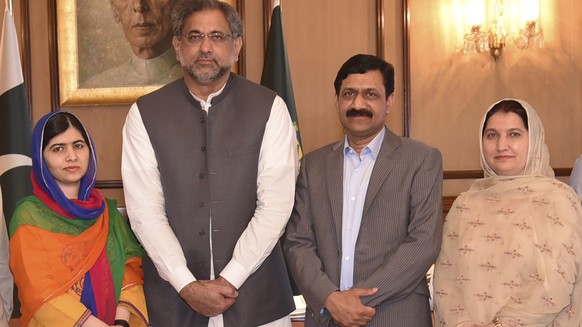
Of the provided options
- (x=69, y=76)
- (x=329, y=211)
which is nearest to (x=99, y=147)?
(x=69, y=76)

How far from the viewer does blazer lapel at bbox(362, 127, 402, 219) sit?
96.3 inches

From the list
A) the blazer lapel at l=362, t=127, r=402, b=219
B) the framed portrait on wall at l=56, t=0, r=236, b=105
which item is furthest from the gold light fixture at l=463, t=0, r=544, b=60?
the blazer lapel at l=362, t=127, r=402, b=219

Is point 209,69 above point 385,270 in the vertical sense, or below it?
above

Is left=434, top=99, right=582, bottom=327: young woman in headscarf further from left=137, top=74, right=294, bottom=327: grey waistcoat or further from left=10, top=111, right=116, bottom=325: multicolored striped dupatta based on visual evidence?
left=10, top=111, right=116, bottom=325: multicolored striped dupatta

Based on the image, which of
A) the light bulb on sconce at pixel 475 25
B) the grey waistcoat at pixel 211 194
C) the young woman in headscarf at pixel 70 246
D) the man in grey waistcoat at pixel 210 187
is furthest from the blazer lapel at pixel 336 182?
the light bulb on sconce at pixel 475 25

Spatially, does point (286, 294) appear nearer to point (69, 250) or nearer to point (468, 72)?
point (69, 250)

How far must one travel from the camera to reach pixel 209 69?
2.50 m

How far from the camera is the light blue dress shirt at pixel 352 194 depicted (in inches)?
96.3

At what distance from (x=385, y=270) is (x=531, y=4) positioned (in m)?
3.36

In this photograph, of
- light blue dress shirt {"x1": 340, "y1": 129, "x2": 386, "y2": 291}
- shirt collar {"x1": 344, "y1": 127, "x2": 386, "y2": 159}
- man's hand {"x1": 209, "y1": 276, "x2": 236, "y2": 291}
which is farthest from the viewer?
shirt collar {"x1": 344, "y1": 127, "x2": 386, "y2": 159}

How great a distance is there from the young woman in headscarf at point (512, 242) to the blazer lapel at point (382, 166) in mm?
301

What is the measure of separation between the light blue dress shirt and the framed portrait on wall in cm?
287

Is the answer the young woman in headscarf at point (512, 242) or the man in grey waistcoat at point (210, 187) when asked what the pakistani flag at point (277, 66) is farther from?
the young woman in headscarf at point (512, 242)

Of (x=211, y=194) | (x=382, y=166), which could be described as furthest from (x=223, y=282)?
(x=382, y=166)
